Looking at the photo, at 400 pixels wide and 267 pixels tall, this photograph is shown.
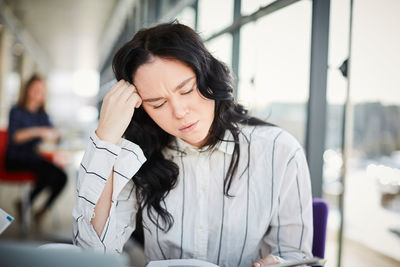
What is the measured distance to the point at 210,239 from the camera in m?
1.17

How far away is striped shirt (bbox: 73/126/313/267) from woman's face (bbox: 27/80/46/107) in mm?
3156

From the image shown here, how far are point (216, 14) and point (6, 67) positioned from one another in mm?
9043

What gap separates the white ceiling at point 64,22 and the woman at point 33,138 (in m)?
3.73

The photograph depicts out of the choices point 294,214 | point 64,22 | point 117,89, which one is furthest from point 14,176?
point 64,22

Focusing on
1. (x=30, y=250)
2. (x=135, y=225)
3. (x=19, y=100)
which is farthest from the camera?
(x=19, y=100)

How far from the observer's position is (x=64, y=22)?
9258mm

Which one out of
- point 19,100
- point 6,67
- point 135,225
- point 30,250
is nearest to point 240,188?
point 135,225

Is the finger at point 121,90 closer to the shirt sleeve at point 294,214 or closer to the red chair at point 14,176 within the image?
the shirt sleeve at point 294,214

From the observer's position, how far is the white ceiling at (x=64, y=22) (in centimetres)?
746

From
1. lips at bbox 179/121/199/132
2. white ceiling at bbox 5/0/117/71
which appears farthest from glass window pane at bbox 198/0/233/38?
white ceiling at bbox 5/0/117/71

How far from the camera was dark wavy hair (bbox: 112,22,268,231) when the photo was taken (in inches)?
43.8

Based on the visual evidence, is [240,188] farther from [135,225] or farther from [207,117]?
[135,225]

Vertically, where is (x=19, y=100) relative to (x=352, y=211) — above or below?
above

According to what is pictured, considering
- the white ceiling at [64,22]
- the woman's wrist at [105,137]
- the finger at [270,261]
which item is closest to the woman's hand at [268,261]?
the finger at [270,261]
